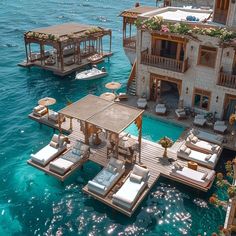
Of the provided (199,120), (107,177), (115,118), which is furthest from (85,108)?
(199,120)

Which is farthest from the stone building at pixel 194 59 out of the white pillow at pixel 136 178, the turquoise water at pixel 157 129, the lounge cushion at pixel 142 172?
the white pillow at pixel 136 178

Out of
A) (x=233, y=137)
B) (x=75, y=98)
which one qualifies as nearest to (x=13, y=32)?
(x=75, y=98)

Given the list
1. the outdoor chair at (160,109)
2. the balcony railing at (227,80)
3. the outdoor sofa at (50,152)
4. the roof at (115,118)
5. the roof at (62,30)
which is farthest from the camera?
the roof at (62,30)

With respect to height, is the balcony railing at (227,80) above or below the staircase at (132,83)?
above

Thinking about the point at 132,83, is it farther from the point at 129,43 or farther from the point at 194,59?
the point at 194,59

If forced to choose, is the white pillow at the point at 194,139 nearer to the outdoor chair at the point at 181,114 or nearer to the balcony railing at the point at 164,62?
the outdoor chair at the point at 181,114
